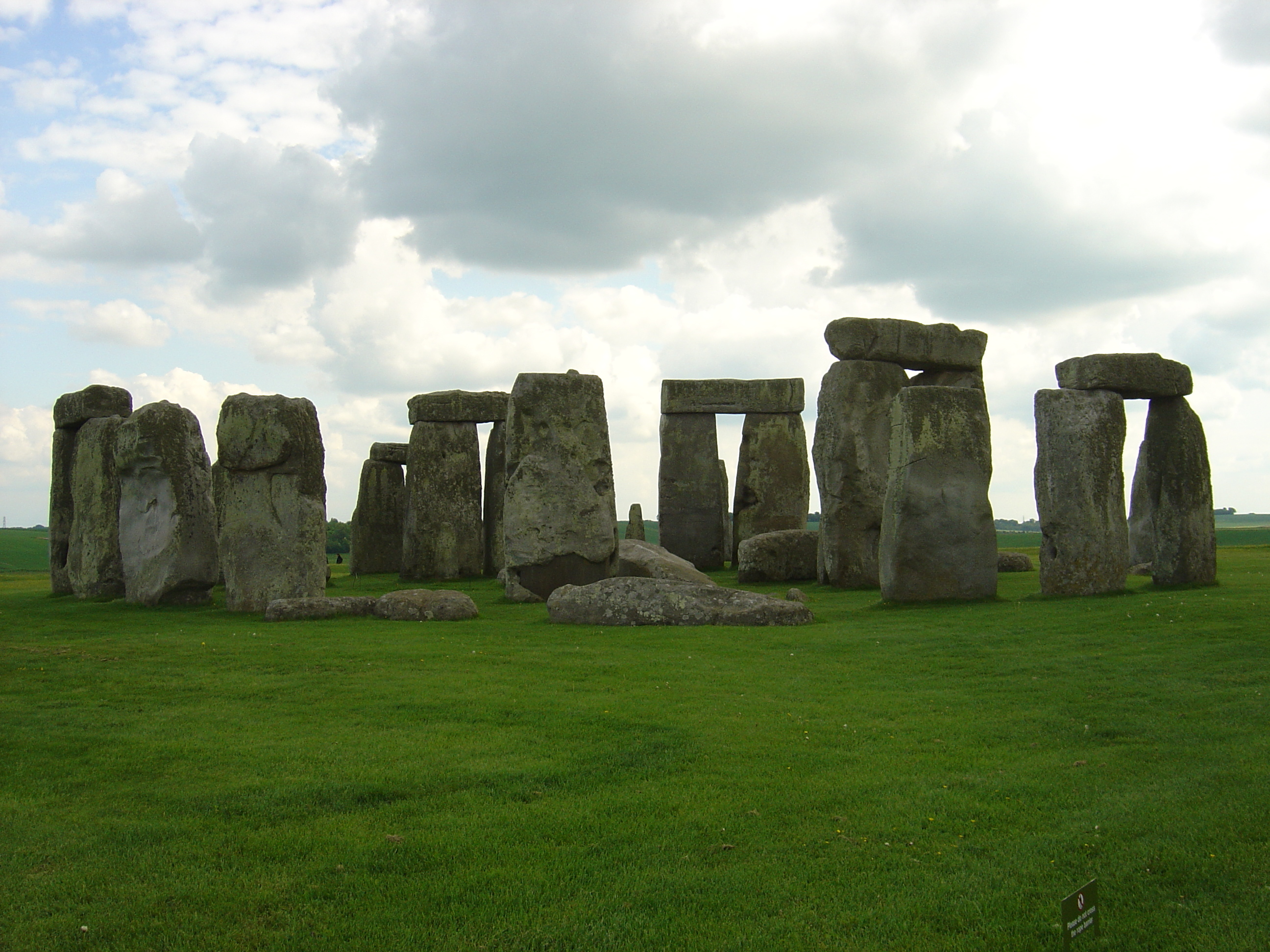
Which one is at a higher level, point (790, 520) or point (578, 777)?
point (790, 520)

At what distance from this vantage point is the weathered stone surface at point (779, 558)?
17.7 meters

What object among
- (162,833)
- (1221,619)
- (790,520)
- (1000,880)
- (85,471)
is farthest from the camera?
(790,520)

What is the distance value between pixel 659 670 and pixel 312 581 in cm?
646

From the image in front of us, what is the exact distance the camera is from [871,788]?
510 centimetres

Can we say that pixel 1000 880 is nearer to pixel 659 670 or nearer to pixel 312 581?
pixel 659 670

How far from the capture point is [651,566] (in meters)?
15.7

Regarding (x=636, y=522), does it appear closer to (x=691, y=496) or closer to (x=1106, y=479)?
(x=691, y=496)

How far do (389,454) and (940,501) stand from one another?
1432 centimetres

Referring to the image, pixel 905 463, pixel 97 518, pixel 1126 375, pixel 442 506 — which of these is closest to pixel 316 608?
pixel 97 518

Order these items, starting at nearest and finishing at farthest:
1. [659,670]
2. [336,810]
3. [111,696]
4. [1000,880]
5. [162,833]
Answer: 1. [1000,880]
2. [162,833]
3. [336,810]
4. [111,696]
5. [659,670]

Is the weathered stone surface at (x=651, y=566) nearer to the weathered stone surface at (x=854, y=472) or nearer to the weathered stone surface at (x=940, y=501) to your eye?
the weathered stone surface at (x=854, y=472)

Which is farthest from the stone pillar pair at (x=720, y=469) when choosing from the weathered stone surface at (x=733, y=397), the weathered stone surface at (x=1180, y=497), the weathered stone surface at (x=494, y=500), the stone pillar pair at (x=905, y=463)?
the weathered stone surface at (x=1180, y=497)

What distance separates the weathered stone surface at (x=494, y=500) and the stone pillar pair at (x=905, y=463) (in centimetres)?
675

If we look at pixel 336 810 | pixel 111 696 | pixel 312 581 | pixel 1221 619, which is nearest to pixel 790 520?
pixel 312 581
